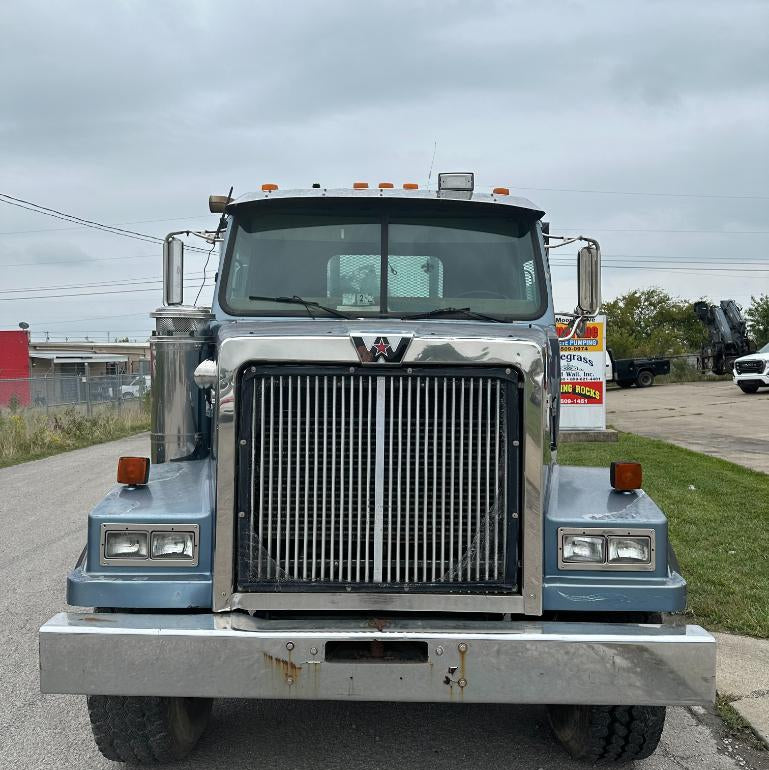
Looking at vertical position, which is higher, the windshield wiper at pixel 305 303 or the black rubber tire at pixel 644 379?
the windshield wiper at pixel 305 303

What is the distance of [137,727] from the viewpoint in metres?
3.85

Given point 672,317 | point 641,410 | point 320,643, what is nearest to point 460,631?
point 320,643

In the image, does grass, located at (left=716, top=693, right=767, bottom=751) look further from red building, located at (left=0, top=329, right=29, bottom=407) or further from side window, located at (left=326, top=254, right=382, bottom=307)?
red building, located at (left=0, top=329, right=29, bottom=407)

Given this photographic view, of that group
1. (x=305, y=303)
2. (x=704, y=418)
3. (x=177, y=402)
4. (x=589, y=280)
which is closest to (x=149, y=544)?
(x=177, y=402)

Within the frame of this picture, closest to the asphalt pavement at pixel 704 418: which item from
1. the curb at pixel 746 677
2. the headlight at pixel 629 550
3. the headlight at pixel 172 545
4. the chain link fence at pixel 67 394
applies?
the curb at pixel 746 677

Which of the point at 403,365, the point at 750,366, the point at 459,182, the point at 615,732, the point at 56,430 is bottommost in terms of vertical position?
the point at 56,430

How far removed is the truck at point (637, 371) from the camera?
1592 inches

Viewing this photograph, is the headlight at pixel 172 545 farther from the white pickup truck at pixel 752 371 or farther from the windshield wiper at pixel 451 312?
the white pickup truck at pixel 752 371

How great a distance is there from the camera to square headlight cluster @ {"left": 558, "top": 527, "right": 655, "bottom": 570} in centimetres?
371

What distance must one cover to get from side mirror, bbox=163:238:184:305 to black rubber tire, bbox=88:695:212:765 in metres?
2.21

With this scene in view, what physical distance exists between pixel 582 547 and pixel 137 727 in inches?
74.9

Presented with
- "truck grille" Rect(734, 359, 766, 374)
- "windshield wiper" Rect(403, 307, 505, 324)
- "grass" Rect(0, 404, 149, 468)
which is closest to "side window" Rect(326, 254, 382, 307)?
"windshield wiper" Rect(403, 307, 505, 324)

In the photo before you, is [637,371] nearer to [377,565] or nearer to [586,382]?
[586,382]

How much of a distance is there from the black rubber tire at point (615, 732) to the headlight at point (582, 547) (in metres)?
0.67
